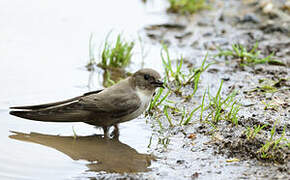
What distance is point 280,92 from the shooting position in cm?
640

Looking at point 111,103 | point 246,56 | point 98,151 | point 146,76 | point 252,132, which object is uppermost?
point 246,56

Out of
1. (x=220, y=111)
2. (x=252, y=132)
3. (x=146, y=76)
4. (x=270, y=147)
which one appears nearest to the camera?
(x=270, y=147)

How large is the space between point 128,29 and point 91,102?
157 inches

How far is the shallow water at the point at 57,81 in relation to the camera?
484 centimetres

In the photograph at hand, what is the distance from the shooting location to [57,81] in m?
6.95

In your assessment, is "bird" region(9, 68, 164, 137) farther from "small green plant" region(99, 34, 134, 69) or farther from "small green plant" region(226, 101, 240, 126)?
"small green plant" region(99, 34, 134, 69)

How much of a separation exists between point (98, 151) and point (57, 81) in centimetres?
210

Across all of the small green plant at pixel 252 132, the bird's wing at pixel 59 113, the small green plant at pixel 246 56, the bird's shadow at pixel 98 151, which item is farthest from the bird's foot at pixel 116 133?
the small green plant at pixel 246 56

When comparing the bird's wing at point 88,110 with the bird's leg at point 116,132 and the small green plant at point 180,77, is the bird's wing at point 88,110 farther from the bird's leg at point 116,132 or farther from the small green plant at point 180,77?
the small green plant at point 180,77

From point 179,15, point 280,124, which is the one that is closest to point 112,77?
point 280,124

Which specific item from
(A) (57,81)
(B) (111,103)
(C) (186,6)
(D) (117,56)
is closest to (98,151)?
(B) (111,103)

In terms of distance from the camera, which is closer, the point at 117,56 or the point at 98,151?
the point at 98,151

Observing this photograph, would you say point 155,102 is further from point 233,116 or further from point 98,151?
point 98,151

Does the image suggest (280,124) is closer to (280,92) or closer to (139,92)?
(280,92)
